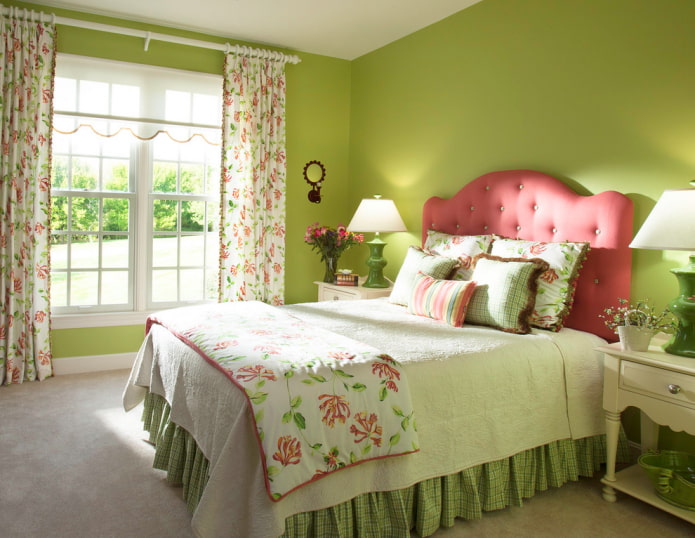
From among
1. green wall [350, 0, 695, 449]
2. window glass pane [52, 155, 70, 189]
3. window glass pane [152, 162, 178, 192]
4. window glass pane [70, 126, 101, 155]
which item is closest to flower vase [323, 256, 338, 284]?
green wall [350, 0, 695, 449]

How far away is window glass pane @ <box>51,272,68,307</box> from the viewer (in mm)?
4152

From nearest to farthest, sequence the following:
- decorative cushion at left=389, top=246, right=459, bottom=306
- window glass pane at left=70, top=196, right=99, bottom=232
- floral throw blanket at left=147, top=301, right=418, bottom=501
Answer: floral throw blanket at left=147, top=301, right=418, bottom=501 → decorative cushion at left=389, top=246, right=459, bottom=306 → window glass pane at left=70, top=196, right=99, bottom=232

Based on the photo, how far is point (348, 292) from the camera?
4.18 m

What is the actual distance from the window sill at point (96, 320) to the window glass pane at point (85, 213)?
657mm

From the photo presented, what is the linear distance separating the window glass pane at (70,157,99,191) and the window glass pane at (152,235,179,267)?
0.61 meters

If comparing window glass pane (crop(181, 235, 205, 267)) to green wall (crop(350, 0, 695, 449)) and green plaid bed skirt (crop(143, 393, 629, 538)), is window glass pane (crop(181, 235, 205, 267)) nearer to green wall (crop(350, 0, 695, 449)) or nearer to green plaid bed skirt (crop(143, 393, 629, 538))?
green wall (crop(350, 0, 695, 449))

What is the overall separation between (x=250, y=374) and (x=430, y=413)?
69 cm

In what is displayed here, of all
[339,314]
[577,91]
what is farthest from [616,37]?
[339,314]

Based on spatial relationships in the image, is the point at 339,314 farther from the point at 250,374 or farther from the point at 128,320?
the point at 128,320

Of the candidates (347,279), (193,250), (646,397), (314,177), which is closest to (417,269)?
(347,279)

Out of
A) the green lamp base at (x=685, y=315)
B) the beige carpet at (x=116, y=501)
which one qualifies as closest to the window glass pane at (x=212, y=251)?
the beige carpet at (x=116, y=501)

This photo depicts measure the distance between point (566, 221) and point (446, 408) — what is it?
4.69ft

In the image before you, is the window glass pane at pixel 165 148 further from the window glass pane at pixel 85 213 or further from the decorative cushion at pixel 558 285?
the decorative cushion at pixel 558 285

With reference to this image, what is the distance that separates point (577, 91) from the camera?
304 centimetres
